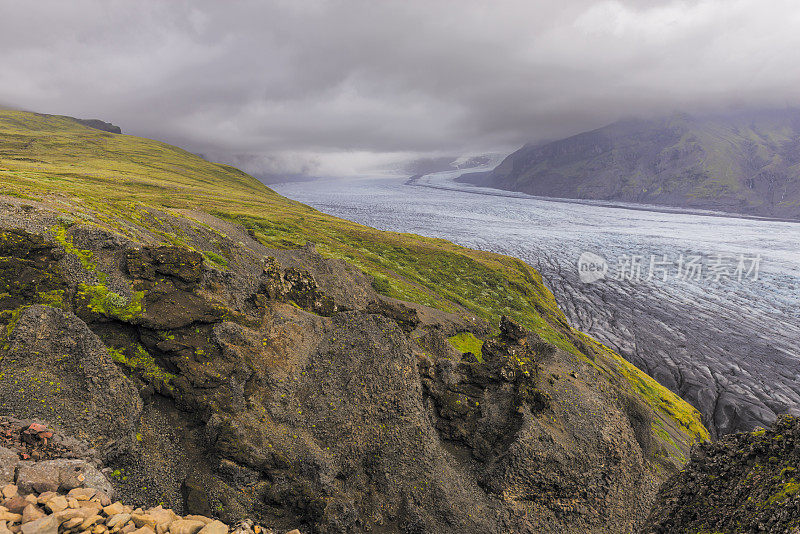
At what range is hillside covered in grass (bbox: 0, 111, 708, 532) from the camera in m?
17.9

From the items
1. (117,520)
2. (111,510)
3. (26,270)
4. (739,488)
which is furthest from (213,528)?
(739,488)

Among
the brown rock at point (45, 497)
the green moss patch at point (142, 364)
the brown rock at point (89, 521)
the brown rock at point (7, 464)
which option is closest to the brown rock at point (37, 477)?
the brown rock at point (7, 464)

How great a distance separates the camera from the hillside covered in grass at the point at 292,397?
58.9 ft

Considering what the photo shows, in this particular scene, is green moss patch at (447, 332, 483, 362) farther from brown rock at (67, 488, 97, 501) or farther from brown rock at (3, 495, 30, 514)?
brown rock at (3, 495, 30, 514)

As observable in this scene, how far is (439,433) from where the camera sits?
1054 inches

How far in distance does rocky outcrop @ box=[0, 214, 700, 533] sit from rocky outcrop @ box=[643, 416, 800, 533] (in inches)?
392

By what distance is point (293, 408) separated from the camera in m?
22.4

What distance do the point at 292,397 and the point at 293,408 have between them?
716 millimetres

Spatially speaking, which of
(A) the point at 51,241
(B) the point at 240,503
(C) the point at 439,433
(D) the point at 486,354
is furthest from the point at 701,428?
(A) the point at 51,241

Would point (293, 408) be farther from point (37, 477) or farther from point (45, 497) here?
point (45, 497)

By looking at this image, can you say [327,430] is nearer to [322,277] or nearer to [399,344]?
[399,344]

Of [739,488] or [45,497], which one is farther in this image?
[739,488]

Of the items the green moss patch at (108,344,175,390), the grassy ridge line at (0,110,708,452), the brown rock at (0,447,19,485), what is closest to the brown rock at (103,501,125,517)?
the brown rock at (0,447,19,485)

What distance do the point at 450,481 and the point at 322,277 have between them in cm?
2933
